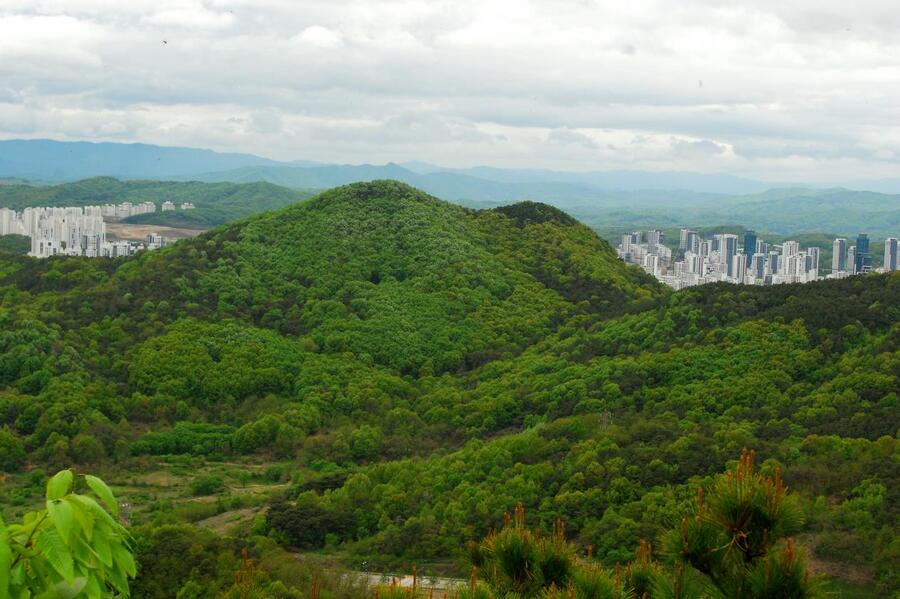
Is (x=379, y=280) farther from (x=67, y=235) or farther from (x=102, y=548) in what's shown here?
(x=67, y=235)

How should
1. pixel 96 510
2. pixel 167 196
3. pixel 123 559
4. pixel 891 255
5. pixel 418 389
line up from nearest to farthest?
pixel 96 510
pixel 123 559
pixel 418 389
pixel 891 255
pixel 167 196

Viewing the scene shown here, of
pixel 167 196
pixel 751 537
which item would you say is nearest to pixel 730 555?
pixel 751 537

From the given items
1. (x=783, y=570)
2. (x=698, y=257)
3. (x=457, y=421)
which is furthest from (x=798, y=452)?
(x=698, y=257)

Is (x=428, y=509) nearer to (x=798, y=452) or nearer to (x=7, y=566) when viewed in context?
(x=798, y=452)

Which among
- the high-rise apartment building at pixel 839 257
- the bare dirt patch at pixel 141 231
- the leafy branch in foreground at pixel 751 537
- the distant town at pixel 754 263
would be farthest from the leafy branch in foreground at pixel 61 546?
the bare dirt patch at pixel 141 231

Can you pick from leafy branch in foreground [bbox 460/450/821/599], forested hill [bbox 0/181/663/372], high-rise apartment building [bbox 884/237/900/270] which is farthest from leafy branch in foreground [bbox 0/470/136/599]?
high-rise apartment building [bbox 884/237/900/270]

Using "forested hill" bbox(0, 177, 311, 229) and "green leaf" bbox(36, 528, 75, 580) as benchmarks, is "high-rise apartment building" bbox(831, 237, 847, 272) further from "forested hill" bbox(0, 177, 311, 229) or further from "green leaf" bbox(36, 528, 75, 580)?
"green leaf" bbox(36, 528, 75, 580)
